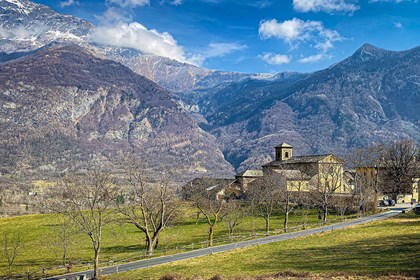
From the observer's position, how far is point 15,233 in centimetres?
9112

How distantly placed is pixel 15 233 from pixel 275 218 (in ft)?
181

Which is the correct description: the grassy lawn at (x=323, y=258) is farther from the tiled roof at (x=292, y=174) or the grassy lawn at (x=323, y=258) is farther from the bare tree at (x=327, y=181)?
the tiled roof at (x=292, y=174)

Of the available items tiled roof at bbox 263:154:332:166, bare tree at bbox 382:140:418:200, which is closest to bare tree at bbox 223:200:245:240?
bare tree at bbox 382:140:418:200

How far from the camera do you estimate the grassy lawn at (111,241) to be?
56.8 m

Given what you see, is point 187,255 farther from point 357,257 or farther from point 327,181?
point 327,181

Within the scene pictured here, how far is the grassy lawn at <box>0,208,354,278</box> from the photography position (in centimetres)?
5678

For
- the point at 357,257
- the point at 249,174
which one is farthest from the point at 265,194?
the point at 357,257

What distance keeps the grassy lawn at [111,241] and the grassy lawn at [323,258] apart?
11671mm

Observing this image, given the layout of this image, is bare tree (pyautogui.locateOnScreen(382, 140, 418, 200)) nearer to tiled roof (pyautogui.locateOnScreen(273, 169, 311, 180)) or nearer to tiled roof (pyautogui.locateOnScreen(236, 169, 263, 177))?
tiled roof (pyautogui.locateOnScreen(273, 169, 311, 180))

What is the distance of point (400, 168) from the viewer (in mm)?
115250

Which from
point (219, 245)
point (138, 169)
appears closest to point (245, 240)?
point (219, 245)

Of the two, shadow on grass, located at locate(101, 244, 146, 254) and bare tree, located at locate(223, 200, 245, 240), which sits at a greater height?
bare tree, located at locate(223, 200, 245, 240)

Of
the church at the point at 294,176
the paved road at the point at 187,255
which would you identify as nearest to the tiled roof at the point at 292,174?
the church at the point at 294,176

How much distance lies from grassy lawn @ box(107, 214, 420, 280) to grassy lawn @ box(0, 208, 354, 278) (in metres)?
11.7
